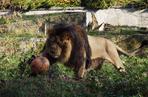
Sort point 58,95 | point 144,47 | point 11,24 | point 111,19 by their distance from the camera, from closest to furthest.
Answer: point 58,95 < point 144,47 < point 11,24 < point 111,19

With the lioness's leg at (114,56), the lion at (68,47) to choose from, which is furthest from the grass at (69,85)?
the lioness's leg at (114,56)

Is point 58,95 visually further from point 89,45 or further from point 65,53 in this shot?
point 89,45

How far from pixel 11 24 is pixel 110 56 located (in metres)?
5.91

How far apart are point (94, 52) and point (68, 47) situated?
129 cm

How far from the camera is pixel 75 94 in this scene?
23.8ft

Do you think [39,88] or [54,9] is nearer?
[39,88]

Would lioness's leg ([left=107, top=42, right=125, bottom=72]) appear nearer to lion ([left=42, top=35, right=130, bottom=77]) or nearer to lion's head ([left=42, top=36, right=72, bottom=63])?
lion ([left=42, top=35, right=130, bottom=77])

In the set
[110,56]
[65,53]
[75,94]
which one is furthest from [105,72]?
[75,94]

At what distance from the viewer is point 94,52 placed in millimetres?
9297

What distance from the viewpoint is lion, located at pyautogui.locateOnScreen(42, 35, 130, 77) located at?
7.89 meters

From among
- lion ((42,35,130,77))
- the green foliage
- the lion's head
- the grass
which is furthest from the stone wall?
the lion's head

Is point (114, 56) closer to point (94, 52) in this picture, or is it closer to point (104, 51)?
point (104, 51)

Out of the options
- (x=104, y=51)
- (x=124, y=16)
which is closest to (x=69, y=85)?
(x=104, y=51)

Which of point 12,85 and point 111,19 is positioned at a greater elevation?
point 12,85
